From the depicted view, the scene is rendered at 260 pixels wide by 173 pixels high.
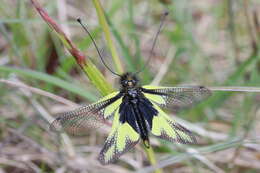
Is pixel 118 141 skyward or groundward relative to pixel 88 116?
groundward

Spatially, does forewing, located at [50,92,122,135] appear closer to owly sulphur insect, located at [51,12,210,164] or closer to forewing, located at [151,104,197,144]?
owly sulphur insect, located at [51,12,210,164]

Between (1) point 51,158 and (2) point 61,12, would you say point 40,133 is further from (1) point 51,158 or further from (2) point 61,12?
(2) point 61,12

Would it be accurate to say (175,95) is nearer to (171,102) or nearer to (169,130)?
(171,102)

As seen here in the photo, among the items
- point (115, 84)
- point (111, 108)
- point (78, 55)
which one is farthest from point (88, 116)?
point (115, 84)

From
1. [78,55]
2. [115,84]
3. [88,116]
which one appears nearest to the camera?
[78,55]

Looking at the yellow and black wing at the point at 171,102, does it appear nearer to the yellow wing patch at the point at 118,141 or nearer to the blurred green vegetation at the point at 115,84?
the yellow wing patch at the point at 118,141

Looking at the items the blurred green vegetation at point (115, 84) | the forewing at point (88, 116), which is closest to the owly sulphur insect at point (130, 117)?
the forewing at point (88, 116)

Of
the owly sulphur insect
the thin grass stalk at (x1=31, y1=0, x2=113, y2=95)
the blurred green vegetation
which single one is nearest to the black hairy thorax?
the owly sulphur insect
